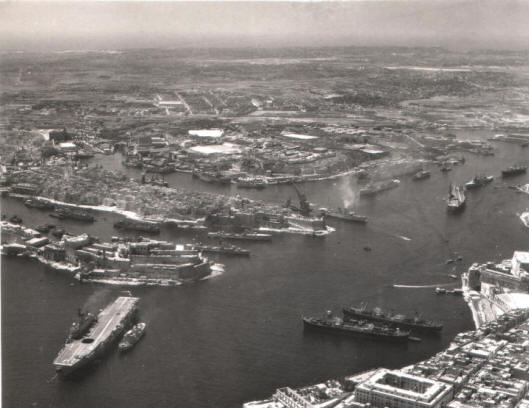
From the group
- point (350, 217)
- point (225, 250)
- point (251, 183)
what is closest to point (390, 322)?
point (225, 250)

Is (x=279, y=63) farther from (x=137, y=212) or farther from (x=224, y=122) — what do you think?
(x=137, y=212)

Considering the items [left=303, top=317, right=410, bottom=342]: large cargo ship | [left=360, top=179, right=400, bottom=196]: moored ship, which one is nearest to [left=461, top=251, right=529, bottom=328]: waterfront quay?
[left=303, top=317, right=410, bottom=342]: large cargo ship

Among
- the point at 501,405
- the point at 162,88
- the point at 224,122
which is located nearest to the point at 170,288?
the point at 501,405

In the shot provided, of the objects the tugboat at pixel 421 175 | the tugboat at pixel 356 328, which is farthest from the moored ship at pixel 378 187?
the tugboat at pixel 356 328

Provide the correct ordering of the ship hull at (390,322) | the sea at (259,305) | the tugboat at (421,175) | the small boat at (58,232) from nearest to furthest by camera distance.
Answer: the sea at (259,305), the ship hull at (390,322), the small boat at (58,232), the tugboat at (421,175)

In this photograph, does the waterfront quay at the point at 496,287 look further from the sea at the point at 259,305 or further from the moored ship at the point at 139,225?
the moored ship at the point at 139,225

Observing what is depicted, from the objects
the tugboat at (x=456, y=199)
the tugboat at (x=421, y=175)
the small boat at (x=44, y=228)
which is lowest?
the small boat at (x=44, y=228)

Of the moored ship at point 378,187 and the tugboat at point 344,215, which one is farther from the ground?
the moored ship at point 378,187
